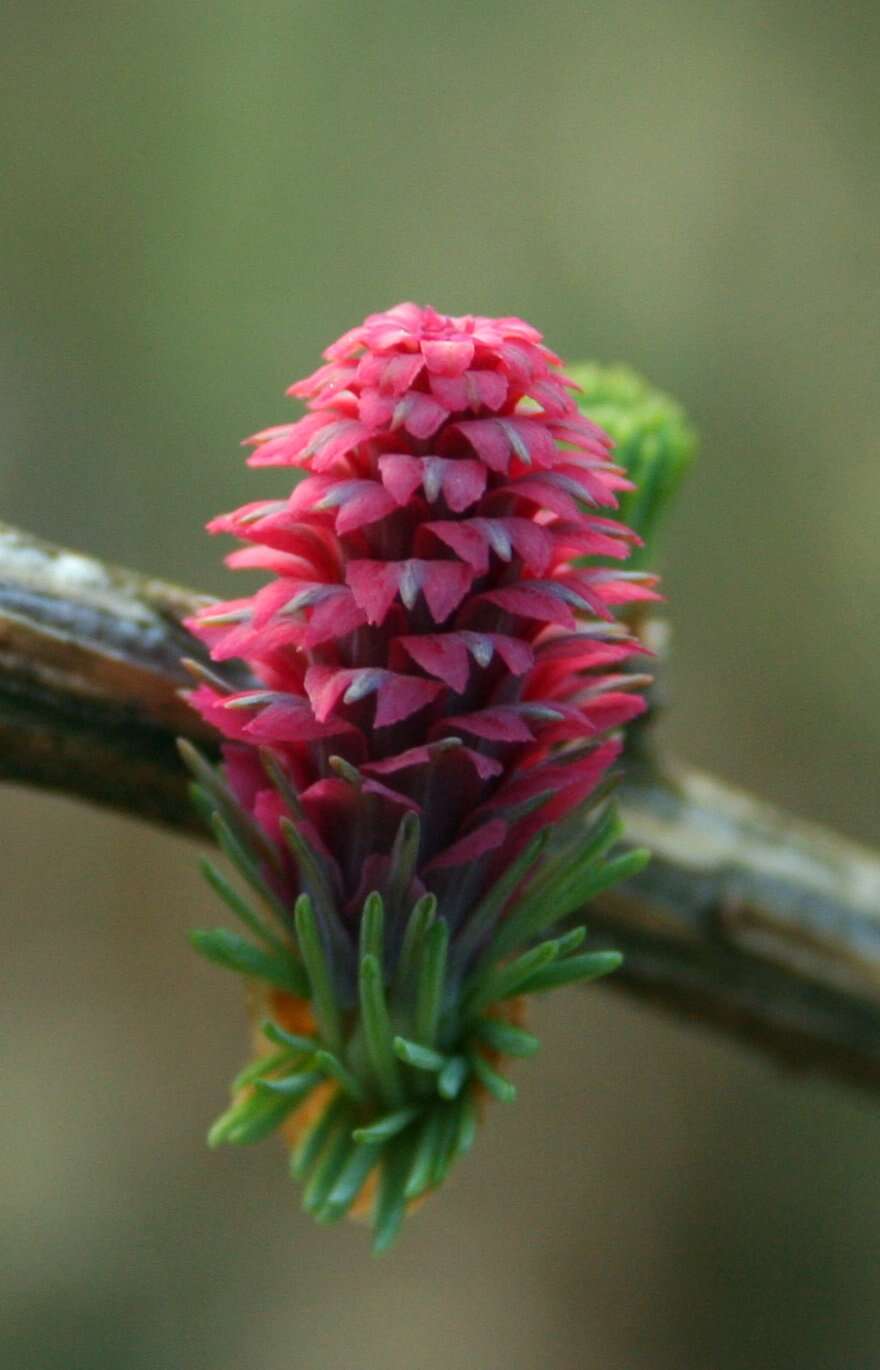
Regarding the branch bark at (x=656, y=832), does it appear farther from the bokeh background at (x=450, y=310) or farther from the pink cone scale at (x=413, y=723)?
the bokeh background at (x=450, y=310)

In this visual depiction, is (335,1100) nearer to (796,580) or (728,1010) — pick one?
(728,1010)

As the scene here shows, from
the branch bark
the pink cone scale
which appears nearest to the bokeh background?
the branch bark

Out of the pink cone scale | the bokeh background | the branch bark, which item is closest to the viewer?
the pink cone scale

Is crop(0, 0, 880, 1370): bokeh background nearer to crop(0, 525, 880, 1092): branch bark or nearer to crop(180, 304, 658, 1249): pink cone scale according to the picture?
crop(0, 525, 880, 1092): branch bark

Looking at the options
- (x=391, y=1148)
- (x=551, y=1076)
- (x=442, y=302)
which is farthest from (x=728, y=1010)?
(x=442, y=302)

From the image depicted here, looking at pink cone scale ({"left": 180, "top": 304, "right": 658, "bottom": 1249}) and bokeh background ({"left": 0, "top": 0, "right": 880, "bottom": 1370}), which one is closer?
pink cone scale ({"left": 180, "top": 304, "right": 658, "bottom": 1249})

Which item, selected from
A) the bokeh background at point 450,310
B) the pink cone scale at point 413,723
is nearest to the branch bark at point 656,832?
the pink cone scale at point 413,723

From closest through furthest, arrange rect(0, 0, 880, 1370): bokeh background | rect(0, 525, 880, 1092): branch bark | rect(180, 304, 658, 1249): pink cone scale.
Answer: rect(180, 304, 658, 1249): pink cone scale, rect(0, 525, 880, 1092): branch bark, rect(0, 0, 880, 1370): bokeh background
